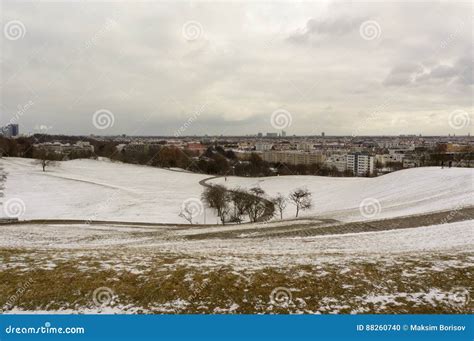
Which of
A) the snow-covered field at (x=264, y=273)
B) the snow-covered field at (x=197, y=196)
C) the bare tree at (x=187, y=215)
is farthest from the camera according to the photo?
the bare tree at (x=187, y=215)

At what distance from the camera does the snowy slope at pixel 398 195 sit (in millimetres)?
32281

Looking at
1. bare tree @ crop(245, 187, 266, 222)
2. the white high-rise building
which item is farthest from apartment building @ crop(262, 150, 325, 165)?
bare tree @ crop(245, 187, 266, 222)

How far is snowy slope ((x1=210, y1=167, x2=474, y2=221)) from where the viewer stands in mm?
32281

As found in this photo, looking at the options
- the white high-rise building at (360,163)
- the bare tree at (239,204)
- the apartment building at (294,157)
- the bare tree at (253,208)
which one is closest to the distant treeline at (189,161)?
the white high-rise building at (360,163)

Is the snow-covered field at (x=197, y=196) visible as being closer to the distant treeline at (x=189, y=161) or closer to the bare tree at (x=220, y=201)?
the bare tree at (x=220, y=201)

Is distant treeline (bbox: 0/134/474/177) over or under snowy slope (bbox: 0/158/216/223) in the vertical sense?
over

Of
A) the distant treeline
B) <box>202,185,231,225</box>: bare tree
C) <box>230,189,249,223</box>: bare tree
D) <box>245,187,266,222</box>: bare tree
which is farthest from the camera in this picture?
the distant treeline

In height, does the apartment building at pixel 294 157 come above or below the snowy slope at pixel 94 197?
above

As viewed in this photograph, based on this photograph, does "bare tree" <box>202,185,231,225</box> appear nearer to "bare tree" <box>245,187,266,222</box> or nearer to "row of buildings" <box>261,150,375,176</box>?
"bare tree" <box>245,187,266,222</box>

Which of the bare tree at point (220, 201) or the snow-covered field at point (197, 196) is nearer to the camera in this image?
the snow-covered field at point (197, 196)

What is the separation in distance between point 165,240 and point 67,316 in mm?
14089

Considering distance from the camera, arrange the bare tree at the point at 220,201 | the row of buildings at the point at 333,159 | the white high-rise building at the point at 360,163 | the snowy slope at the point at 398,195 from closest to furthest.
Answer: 1. the snowy slope at the point at 398,195
2. the bare tree at the point at 220,201
3. the white high-rise building at the point at 360,163
4. the row of buildings at the point at 333,159

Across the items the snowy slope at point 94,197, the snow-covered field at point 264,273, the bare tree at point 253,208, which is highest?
the snow-covered field at point 264,273

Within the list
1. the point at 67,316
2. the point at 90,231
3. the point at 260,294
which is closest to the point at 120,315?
the point at 67,316
